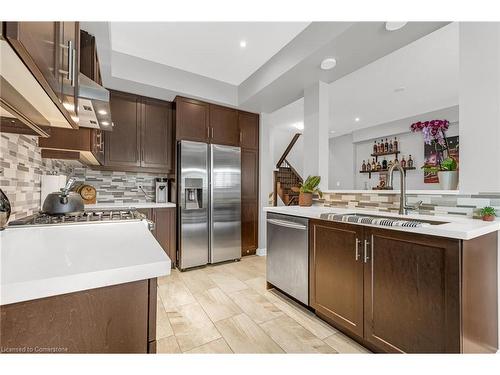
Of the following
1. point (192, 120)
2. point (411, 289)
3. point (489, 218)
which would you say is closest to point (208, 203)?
point (192, 120)

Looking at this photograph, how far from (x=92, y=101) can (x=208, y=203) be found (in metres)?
2.09

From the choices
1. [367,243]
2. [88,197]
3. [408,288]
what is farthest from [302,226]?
[88,197]

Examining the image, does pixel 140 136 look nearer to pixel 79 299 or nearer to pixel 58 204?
pixel 58 204

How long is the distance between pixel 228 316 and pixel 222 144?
2306 millimetres

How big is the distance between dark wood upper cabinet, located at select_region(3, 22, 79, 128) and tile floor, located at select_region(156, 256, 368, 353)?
1607 millimetres

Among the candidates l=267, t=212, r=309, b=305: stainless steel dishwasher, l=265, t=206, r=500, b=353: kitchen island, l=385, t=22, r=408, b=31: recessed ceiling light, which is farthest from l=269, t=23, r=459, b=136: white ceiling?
l=267, t=212, r=309, b=305: stainless steel dishwasher

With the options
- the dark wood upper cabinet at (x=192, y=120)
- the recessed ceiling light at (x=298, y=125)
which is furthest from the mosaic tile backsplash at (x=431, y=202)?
the recessed ceiling light at (x=298, y=125)

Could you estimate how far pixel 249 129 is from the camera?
12.3 ft

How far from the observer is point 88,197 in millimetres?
2969

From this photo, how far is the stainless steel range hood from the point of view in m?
1.29

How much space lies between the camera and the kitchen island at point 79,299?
55 centimetres

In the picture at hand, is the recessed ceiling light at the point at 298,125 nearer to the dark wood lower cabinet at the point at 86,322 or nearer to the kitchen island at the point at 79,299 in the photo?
the kitchen island at the point at 79,299

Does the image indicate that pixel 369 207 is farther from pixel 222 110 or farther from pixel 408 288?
pixel 222 110

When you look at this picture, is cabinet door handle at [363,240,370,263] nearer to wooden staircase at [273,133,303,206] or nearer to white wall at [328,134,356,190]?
wooden staircase at [273,133,303,206]
